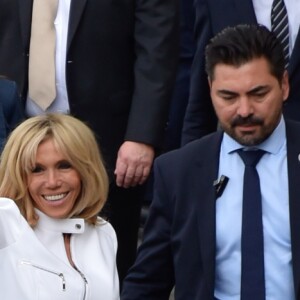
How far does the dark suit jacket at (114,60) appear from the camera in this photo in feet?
21.5

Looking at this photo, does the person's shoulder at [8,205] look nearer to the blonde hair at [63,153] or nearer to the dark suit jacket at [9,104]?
the blonde hair at [63,153]

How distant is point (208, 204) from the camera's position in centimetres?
557

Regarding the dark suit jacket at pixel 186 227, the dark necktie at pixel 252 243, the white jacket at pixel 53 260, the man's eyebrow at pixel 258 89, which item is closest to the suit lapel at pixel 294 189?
the dark suit jacket at pixel 186 227

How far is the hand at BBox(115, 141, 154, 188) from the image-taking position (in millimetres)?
6508

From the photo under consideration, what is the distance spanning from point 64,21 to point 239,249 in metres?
1.58

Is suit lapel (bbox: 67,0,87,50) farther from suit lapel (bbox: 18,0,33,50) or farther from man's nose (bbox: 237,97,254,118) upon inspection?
man's nose (bbox: 237,97,254,118)

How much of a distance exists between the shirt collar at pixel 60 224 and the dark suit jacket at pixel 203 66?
136 cm

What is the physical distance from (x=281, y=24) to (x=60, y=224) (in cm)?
153

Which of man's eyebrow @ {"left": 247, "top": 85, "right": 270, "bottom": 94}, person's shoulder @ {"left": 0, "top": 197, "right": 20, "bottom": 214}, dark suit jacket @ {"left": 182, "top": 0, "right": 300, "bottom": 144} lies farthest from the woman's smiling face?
dark suit jacket @ {"left": 182, "top": 0, "right": 300, "bottom": 144}

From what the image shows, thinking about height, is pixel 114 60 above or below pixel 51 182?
above

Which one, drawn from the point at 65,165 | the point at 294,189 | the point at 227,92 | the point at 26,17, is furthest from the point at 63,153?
the point at 26,17

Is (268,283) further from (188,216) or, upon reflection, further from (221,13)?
(221,13)

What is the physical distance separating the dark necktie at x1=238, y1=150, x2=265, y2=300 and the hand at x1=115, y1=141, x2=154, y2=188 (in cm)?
103

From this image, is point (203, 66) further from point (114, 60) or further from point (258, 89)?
point (258, 89)
